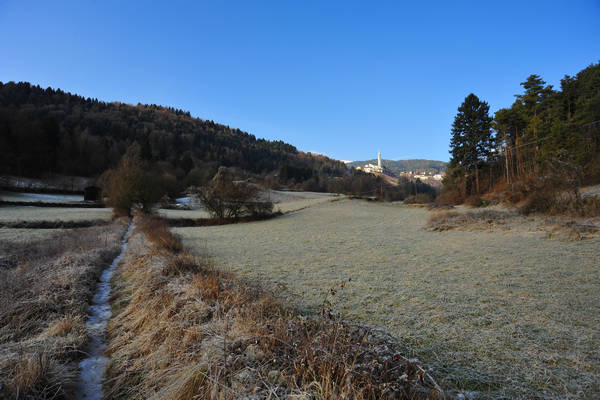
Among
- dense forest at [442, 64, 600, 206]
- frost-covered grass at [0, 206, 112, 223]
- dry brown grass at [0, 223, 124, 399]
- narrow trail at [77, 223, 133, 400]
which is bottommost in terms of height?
narrow trail at [77, 223, 133, 400]

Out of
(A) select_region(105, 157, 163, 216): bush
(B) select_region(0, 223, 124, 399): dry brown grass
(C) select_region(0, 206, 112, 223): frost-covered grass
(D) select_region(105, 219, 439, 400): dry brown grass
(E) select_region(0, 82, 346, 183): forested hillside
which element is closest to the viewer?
(D) select_region(105, 219, 439, 400): dry brown grass

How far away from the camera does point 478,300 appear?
197 inches

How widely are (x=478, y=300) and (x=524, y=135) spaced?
4181cm

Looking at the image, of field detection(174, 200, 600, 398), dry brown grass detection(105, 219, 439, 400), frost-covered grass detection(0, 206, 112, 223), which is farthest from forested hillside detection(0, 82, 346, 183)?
dry brown grass detection(105, 219, 439, 400)

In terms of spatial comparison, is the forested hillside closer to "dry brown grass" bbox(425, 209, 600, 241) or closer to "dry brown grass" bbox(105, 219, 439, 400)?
"dry brown grass" bbox(425, 209, 600, 241)

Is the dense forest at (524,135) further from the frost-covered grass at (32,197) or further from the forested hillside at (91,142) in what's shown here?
the frost-covered grass at (32,197)

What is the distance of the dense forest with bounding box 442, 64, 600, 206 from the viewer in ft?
92.8

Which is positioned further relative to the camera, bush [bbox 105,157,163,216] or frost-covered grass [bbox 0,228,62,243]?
bush [bbox 105,157,163,216]

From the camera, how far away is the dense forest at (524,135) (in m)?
28.3

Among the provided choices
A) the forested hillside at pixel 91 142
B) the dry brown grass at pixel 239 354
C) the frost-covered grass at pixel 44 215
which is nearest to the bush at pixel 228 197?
the frost-covered grass at pixel 44 215

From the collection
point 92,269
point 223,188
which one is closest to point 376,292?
point 92,269

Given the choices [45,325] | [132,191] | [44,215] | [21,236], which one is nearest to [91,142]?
[44,215]

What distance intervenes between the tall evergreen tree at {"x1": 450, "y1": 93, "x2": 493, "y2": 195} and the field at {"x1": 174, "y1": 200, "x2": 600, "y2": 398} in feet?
106

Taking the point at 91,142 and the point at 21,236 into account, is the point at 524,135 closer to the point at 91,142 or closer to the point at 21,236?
the point at 21,236
